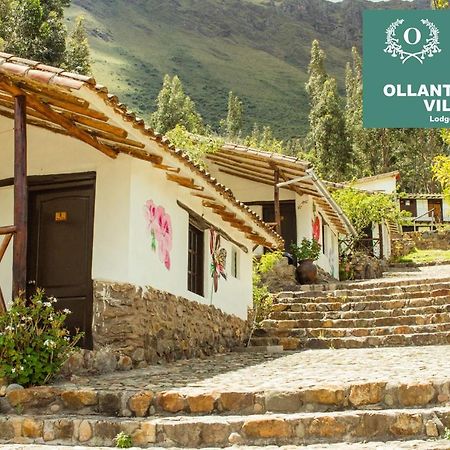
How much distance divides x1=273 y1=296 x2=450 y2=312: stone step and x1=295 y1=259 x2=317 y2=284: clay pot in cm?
312

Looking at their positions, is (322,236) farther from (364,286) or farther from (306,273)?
(364,286)

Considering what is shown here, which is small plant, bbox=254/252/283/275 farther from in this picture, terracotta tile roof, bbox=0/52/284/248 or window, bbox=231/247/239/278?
terracotta tile roof, bbox=0/52/284/248

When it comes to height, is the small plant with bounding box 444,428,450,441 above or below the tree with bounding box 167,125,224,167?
below

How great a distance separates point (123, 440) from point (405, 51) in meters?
7.95

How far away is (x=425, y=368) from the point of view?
7945 mm

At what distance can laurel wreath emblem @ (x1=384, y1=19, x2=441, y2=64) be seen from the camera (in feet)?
37.1

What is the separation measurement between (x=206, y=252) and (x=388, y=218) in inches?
774

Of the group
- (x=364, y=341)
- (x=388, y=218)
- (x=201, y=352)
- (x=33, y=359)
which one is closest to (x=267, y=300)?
(x=364, y=341)

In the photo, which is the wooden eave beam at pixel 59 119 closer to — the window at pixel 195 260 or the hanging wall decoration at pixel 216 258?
the window at pixel 195 260

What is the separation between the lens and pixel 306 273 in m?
18.7

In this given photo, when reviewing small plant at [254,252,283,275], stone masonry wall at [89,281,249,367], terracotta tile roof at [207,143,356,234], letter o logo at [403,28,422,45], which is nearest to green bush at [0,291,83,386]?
stone masonry wall at [89,281,249,367]

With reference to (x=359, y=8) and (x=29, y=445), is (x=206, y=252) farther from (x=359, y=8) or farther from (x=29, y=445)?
(x=359, y=8)

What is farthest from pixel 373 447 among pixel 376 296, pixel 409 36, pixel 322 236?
pixel 322 236

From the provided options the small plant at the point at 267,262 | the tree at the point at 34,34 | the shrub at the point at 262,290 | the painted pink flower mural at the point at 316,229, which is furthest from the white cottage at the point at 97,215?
the tree at the point at 34,34
